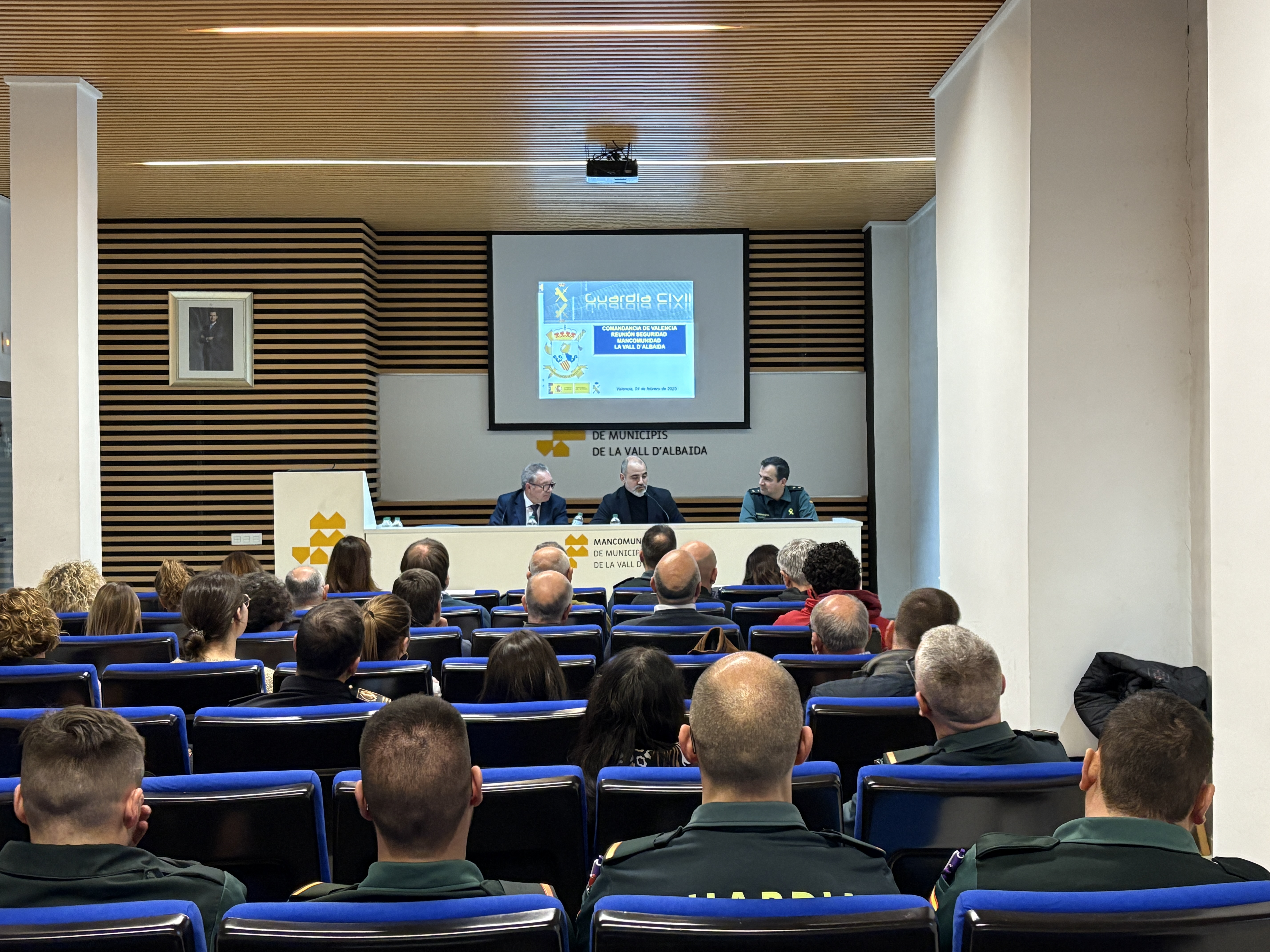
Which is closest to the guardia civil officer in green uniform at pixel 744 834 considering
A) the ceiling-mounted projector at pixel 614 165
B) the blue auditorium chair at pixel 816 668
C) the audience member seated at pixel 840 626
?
the blue auditorium chair at pixel 816 668

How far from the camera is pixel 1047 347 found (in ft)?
16.1

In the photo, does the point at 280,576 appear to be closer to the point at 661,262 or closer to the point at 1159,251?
the point at 661,262

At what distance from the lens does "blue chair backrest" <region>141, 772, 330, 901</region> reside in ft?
6.61

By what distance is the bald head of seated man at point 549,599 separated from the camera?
4410 millimetres

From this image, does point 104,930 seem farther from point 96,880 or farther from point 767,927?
point 767,927

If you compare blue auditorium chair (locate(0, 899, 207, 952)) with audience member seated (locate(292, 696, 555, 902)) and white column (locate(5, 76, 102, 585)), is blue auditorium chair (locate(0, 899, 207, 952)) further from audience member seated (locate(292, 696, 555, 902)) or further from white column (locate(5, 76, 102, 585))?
white column (locate(5, 76, 102, 585))

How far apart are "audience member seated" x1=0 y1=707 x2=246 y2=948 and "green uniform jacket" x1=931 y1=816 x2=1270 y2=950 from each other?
111 centimetres

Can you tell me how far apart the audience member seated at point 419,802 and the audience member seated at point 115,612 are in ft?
9.33

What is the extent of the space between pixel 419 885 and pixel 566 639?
242 cm

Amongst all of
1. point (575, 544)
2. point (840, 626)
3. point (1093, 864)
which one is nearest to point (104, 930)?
point (1093, 864)

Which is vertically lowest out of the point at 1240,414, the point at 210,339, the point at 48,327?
the point at 1240,414

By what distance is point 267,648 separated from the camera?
4.05 m

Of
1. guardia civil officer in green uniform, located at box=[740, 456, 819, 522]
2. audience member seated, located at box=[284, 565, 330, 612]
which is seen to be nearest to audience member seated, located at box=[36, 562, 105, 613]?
audience member seated, located at box=[284, 565, 330, 612]

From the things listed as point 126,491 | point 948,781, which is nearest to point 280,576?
point 126,491
